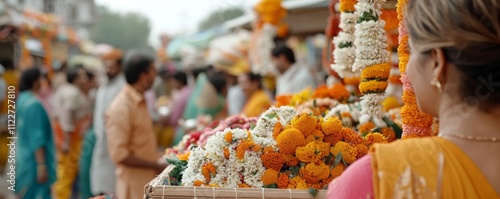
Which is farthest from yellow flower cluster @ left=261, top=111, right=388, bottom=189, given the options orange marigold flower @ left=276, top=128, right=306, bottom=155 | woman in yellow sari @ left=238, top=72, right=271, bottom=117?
woman in yellow sari @ left=238, top=72, right=271, bottom=117

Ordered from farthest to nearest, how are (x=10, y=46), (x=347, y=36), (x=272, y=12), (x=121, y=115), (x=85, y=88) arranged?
1. (x=10, y=46)
2. (x=85, y=88)
3. (x=272, y=12)
4. (x=121, y=115)
5. (x=347, y=36)

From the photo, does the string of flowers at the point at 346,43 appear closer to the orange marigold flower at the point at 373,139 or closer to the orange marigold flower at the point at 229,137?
the orange marigold flower at the point at 373,139

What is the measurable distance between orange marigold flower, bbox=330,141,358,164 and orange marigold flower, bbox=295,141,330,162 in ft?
0.09

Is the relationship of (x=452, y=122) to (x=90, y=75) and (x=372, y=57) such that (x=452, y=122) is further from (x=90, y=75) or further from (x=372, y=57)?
(x=90, y=75)

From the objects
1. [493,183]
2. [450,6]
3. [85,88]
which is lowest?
[493,183]

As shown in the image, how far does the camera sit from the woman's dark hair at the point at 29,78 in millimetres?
6212

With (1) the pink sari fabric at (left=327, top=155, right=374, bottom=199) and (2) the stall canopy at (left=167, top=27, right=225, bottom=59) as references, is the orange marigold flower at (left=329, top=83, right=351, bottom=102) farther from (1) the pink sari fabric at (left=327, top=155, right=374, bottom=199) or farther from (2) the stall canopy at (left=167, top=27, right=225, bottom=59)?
(2) the stall canopy at (left=167, top=27, right=225, bottom=59)

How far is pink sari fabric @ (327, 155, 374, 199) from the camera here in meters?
1.50

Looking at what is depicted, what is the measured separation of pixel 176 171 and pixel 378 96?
84cm

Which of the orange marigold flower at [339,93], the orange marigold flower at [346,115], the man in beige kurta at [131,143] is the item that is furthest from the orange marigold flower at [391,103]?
the man in beige kurta at [131,143]

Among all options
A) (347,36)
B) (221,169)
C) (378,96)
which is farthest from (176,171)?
(347,36)

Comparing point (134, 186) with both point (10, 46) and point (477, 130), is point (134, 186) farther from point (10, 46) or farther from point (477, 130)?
point (10, 46)

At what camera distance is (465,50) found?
1470 millimetres

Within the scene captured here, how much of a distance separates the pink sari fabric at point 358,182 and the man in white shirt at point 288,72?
5.14 m
